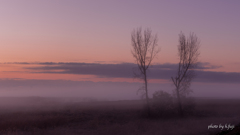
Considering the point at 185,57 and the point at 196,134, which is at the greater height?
the point at 185,57

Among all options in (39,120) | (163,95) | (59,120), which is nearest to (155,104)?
(163,95)

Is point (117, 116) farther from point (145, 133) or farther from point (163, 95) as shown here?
point (145, 133)

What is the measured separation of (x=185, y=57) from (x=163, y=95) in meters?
6.40

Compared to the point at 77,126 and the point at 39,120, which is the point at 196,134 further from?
the point at 39,120

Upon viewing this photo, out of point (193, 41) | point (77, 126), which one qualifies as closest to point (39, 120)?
point (77, 126)

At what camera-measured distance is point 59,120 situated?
24.6 metres

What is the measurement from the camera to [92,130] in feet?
67.0

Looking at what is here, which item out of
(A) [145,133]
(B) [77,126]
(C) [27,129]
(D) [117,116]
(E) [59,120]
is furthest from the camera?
(D) [117,116]

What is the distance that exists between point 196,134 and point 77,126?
1220 centimetres

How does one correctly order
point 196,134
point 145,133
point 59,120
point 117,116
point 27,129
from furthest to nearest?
point 117,116, point 59,120, point 27,129, point 145,133, point 196,134

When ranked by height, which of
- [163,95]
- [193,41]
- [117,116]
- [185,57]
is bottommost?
[117,116]

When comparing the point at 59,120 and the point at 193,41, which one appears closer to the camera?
the point at 59,120

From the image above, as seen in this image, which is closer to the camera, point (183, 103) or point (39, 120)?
point (39, 120)

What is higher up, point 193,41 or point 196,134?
point 193,41
